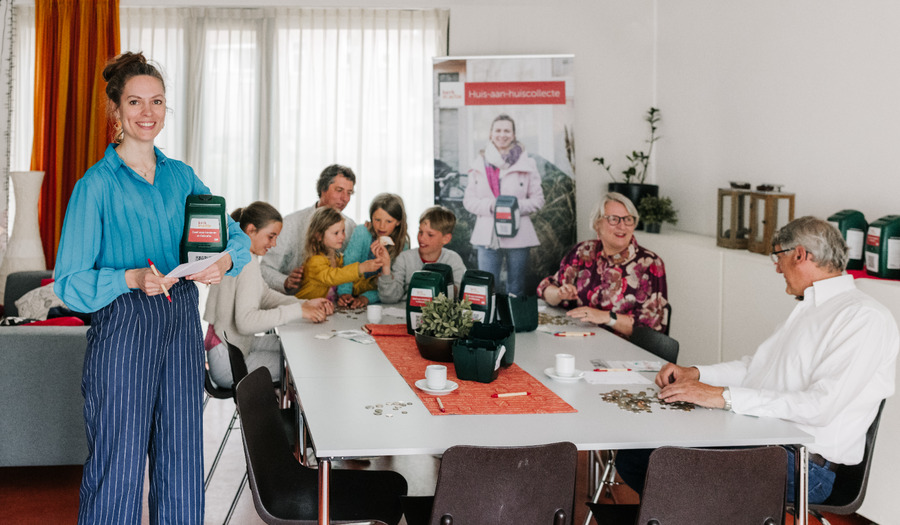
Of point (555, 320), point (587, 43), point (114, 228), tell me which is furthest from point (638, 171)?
point (114, 228)

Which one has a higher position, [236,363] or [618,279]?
[618,279]

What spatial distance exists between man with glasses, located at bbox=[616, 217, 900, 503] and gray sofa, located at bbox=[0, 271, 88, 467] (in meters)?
2.50

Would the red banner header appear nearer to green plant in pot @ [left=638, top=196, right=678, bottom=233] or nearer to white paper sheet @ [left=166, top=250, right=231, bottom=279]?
green plant in pot @ [left=638, top=196, right=678, bottom=233]

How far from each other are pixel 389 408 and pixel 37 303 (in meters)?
3.80

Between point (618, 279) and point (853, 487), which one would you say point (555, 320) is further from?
point (853, 487)

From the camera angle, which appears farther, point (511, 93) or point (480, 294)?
point (511, 93)

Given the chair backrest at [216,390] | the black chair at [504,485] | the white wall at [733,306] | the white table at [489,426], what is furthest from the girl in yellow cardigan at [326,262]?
the black chair at [504,485]

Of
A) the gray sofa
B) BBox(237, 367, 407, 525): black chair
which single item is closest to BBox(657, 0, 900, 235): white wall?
BBox(237, 367, 407, 525): black chair

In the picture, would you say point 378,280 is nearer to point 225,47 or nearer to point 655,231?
point 655,231

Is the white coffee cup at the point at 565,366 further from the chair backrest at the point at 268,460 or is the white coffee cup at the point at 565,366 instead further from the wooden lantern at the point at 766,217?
the wooden lantern at the point at 766,217

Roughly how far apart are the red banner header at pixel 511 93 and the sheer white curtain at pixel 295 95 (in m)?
0.72

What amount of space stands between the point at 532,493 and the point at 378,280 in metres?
2.69

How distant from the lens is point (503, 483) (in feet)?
7.37

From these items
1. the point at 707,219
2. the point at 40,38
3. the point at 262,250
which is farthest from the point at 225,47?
the point at 707,219
